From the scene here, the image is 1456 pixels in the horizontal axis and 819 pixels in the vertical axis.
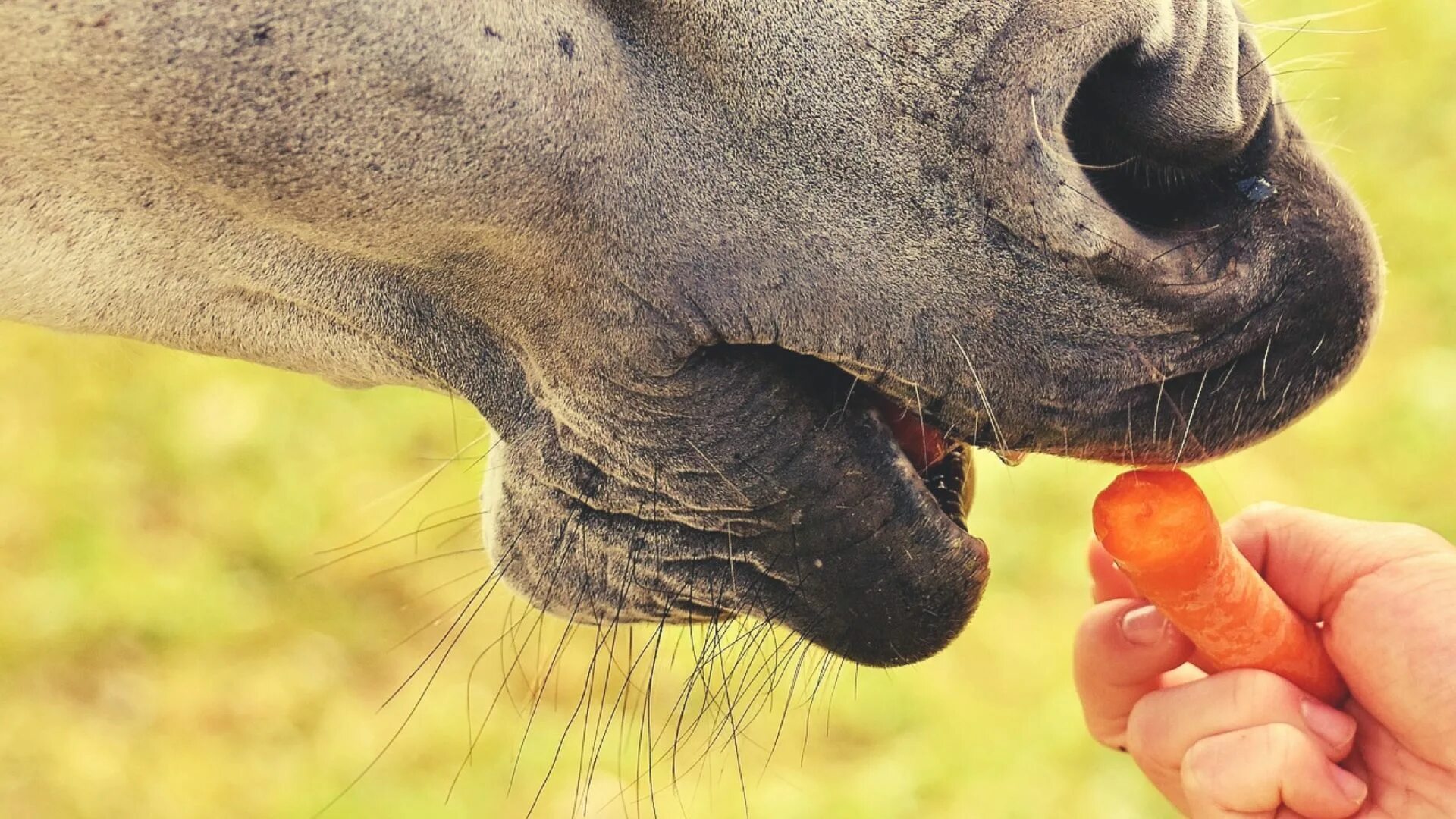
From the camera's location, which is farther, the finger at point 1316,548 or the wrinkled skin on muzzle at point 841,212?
the finger at point 1316,548

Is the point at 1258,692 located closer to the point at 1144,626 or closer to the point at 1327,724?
the point at 1327,724

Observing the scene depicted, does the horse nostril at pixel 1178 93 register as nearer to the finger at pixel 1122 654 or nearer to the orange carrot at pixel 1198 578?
the orange carrot at pixel 1198 578

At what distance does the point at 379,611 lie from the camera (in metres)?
3.73

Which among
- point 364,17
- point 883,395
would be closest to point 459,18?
point 364,17

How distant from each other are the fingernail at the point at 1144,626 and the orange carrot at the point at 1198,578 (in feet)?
0.41

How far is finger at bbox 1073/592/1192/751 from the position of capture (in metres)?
2.04

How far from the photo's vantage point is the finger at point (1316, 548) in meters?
1.88

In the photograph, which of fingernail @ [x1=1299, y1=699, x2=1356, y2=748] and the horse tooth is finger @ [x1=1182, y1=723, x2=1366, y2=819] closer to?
fingernail @ [x1=1299, y1=699, x2=1356, y2=748]

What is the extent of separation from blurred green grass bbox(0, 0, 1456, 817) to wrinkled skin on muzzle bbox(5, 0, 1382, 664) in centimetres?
130

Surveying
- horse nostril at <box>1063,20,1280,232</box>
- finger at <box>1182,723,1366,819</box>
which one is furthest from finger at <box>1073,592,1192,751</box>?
horse nostril at <box>1063,20,1280,232</box>

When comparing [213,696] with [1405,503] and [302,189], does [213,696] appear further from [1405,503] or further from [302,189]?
[1405,503]

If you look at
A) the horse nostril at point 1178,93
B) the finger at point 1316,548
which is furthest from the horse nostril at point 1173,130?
the finger at point 1316,548

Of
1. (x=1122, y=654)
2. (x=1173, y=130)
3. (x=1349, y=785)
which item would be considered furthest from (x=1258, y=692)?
(x=1173, y=130)

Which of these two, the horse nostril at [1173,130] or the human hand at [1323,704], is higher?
the horse nostril at [1173,130]
